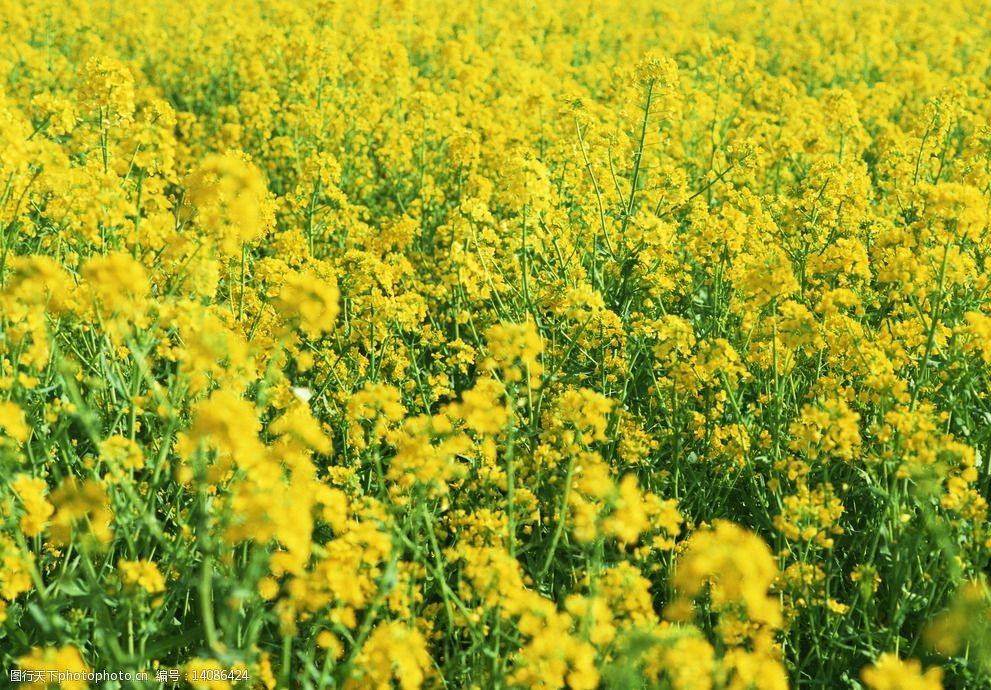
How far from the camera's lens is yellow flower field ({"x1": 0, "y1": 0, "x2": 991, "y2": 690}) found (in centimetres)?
239

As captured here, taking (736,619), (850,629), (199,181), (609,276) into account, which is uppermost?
(199,181)

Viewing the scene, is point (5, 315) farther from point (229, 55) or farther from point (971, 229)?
point (229, 55)

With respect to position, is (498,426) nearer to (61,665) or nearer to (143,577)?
(143,577)

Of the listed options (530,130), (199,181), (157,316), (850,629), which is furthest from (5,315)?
(530,130)

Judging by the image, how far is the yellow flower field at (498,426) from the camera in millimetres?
2393

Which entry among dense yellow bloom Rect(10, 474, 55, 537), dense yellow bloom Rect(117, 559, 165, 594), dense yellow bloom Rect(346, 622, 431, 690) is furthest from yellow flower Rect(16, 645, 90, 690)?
dense yellow bloom Rect(346, 622, 431, 690)

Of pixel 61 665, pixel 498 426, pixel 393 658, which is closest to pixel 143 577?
pixel 61 665

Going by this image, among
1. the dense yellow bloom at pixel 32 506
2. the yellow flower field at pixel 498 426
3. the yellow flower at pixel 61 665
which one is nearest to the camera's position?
the yellow flower at pixel 61 665

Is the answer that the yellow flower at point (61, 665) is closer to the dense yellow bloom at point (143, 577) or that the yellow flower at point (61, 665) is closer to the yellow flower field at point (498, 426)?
the yellow flower field at point (498, 426)

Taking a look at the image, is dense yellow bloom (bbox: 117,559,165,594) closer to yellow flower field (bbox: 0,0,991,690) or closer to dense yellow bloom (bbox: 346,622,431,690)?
yellow flower field (bbox: 0,0,991,690)

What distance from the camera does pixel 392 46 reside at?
7.51m

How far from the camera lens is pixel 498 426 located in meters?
2.79

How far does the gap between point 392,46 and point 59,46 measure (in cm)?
421

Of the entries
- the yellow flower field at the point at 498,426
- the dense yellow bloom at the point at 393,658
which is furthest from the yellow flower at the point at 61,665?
the dense yellow bloom at the point at 393,658
